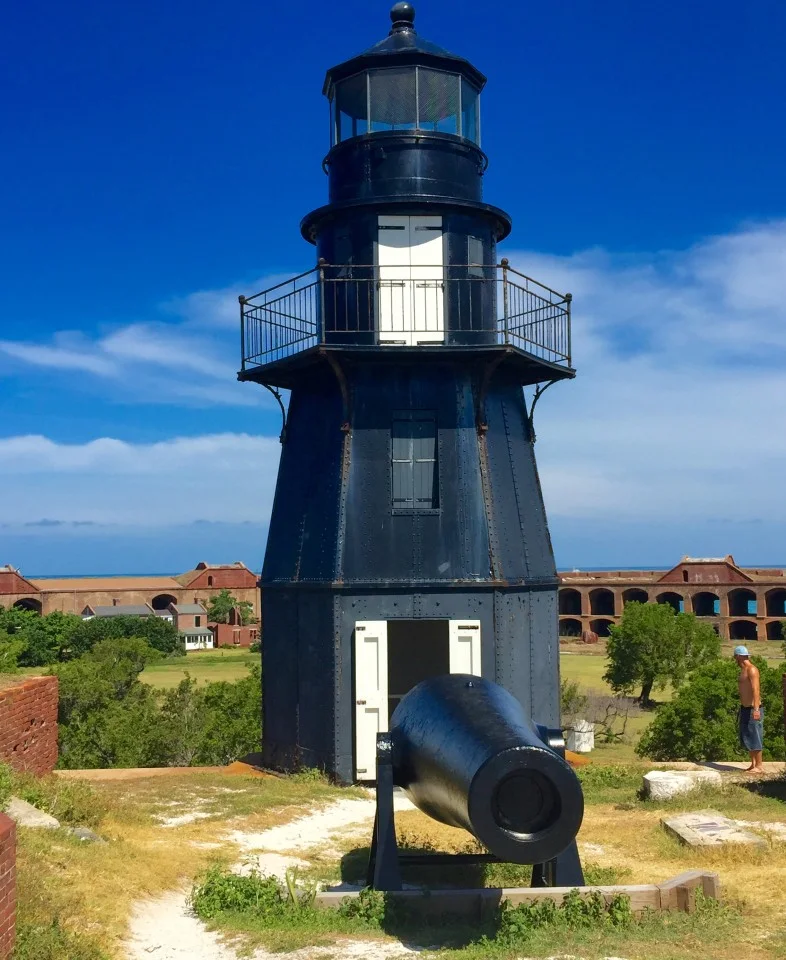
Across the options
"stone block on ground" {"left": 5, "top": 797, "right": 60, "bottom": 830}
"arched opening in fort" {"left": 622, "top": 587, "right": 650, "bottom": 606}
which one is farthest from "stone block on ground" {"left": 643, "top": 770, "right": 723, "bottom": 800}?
"arched opening in fort" {"left": 622, "top": 587, "right": 650, "bottom": 606}

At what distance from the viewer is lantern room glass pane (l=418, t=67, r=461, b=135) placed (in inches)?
603

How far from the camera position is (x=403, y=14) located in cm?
1595

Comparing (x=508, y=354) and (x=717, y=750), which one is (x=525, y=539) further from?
(x=717, y=750)

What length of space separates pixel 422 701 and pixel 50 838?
3585 millimetres

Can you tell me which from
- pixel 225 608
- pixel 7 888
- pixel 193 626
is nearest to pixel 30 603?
pixel 193 626

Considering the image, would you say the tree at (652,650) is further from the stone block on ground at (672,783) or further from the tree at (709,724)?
the stone block on ground at (672,783)

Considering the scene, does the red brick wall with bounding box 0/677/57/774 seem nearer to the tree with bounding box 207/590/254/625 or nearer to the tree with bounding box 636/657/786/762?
the tree with bounding box 636/657/786/762

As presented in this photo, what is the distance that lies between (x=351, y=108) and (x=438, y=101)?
4.49 feet

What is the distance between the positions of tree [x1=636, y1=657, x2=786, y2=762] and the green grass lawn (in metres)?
36.8

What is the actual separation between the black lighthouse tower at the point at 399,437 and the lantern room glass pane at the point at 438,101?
22 mm

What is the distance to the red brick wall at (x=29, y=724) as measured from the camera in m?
11.8

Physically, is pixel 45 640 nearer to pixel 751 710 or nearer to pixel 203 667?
pixel 203 667

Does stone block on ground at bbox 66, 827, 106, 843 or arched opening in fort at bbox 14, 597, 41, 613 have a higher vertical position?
arched opening in fort at bbox 14, 597, 41, 613

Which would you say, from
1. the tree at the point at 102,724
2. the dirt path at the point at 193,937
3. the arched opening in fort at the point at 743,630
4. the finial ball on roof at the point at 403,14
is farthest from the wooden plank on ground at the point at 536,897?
the arched opening in fort at the point at 743,630
